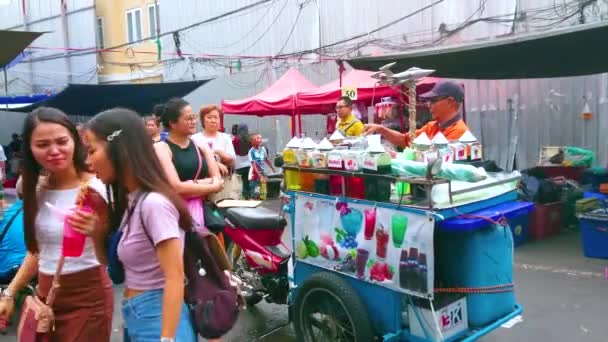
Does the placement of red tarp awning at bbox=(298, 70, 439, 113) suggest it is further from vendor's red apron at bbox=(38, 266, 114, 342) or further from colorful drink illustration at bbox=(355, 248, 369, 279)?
vendor's red apron at bbox=(38, 266, 114, 342)

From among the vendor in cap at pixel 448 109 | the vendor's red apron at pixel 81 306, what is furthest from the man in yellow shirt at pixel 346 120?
the vendor's red apron at pixel 81 306

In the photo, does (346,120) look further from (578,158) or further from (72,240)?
(72,240)

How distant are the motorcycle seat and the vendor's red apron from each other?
1946 millimetres

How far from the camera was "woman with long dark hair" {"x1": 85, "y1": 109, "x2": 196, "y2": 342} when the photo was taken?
1968 mm

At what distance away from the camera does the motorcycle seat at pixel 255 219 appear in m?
4.40

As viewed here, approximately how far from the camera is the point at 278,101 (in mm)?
11031

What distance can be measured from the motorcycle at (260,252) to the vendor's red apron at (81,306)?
1837mm

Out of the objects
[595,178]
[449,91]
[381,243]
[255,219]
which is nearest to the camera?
[381,243]

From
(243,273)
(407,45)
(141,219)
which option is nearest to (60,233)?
(141,219)

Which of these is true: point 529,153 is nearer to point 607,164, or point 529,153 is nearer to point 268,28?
point 607,164

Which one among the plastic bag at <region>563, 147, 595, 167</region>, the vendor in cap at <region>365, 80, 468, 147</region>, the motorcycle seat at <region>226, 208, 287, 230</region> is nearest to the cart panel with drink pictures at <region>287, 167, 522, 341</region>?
the vendor in cap at <region>365, 80, 468, 147</region>

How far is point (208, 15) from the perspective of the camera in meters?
17.7

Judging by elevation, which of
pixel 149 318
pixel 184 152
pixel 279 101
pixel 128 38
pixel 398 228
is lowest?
pixel 149 318

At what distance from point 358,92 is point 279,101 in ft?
6.01
